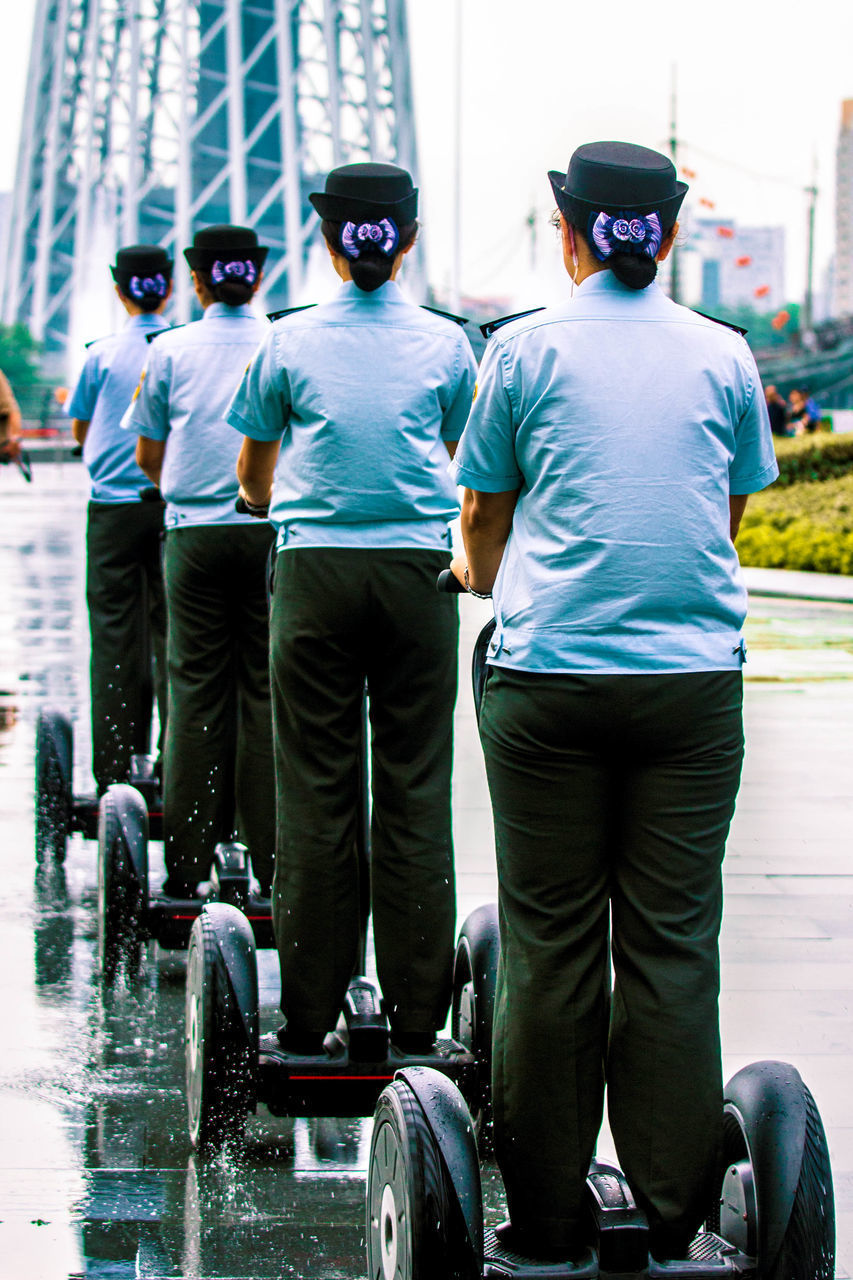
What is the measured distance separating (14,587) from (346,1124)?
14.0m

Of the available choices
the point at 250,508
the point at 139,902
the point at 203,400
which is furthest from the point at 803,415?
the point at 250,508

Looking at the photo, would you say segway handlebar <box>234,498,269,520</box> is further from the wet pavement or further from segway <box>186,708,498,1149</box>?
the wet pavement

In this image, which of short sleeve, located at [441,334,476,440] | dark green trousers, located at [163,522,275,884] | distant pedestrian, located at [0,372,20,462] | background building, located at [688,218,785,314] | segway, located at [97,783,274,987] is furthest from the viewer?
background building, located at [688,218,785,314]

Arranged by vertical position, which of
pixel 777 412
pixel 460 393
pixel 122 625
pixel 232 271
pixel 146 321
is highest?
pixel 232 271

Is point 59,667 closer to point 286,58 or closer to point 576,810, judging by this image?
point 576,810

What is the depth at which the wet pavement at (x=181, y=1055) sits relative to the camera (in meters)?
3.61

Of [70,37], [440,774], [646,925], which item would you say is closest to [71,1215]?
[440,774]

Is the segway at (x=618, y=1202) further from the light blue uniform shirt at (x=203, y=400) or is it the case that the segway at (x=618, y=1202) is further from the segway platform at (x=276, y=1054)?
the light blue uniform shirt at (x=203, y=400)

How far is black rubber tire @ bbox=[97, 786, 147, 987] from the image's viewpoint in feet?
17.1

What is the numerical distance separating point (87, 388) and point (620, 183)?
4.50 meters

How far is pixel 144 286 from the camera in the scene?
6.87 m

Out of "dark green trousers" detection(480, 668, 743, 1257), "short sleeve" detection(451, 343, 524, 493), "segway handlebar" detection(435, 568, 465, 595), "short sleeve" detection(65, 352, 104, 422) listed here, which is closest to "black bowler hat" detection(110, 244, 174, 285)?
"short sleeve" detection(65, 352, 104, 422)

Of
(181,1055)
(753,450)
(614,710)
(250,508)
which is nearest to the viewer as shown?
(614,710)

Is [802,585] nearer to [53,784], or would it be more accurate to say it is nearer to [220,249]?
[53,784]
